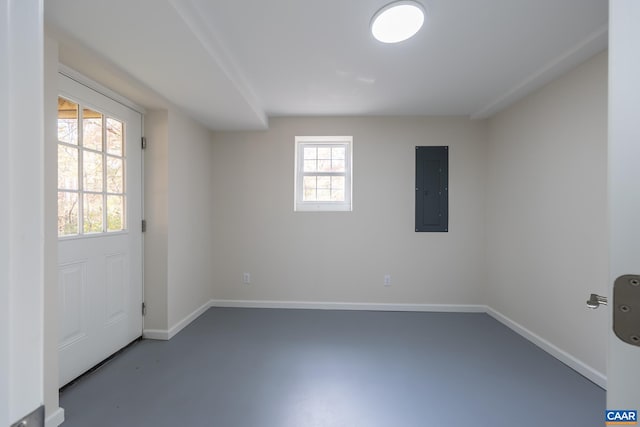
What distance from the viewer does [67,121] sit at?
1.89 metres

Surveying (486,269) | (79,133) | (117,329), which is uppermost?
(79,133)

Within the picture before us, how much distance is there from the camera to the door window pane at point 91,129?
2.01 m

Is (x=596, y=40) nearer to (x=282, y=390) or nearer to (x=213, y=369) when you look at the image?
(x=282, y=390)

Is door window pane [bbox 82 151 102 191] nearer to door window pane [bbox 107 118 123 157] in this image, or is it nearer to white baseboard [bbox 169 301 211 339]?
door window pane [bbox 107 118 123 157]

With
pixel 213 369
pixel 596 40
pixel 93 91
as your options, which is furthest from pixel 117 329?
pixel 596 40

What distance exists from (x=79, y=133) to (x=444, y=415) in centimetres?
303

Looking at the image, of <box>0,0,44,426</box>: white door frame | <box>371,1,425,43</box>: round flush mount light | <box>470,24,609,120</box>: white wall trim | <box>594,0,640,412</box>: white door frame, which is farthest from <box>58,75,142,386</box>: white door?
<box>470,24,609,120</box>: white wall trim

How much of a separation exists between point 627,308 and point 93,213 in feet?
9.06

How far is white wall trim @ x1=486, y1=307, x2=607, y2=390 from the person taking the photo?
6.48ft

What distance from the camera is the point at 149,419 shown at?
163cm

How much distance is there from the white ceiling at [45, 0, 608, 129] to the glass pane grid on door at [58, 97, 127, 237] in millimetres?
330

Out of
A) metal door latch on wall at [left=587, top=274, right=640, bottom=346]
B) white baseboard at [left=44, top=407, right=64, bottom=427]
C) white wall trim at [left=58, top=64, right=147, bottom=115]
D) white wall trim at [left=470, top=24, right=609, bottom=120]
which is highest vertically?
white wall trim at [left=470, top=24, right=609, bottom=120]

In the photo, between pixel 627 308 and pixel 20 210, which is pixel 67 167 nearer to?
pixel 20 210

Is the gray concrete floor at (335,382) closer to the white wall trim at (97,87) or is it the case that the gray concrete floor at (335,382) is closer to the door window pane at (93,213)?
the door window pane at (93,213)
